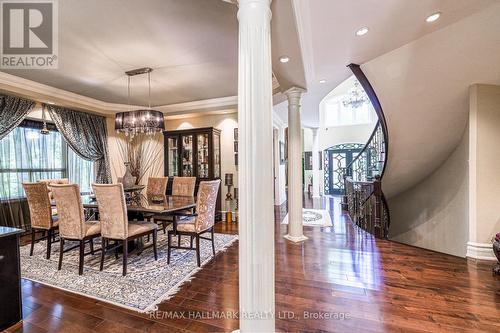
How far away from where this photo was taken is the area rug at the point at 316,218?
480 centimetres

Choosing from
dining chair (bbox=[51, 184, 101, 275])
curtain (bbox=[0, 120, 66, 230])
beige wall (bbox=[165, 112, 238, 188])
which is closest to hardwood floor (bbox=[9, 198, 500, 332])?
dining chair (bbox=[51, 184, 101, 275])

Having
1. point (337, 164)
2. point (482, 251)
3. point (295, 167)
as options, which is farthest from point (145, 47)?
point (337, 164)

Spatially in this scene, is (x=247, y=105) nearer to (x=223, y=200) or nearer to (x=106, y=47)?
(x=106, y=47)

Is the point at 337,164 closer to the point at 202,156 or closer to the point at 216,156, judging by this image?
the point at 216,156

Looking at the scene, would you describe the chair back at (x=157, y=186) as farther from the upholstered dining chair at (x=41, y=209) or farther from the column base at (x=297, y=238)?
the column base at (x=297, y=238)

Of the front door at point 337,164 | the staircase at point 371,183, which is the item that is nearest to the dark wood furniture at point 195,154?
the staircase at point 371,183

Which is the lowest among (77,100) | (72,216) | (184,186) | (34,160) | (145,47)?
(72,216)

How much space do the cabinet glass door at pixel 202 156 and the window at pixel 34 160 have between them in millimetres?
2697

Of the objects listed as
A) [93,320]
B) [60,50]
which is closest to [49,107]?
[60,50]

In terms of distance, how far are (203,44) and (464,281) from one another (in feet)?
13.1

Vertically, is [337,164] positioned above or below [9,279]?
above

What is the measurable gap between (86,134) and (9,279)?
4323 mm

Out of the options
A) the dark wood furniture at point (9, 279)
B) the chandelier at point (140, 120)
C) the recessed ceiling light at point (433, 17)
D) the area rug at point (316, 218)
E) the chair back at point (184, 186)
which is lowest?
the area rug at point (316, 218)

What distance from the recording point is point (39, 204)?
3178 mm
